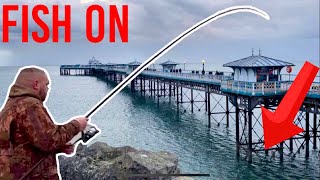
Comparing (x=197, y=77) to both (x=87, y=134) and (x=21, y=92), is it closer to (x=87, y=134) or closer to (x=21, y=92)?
(x=87, y=134)

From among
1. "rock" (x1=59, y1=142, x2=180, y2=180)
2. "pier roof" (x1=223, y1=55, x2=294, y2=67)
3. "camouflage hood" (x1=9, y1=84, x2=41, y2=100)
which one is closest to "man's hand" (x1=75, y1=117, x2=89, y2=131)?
"camouflage hood" (x1=9, y1=84, x2=41, y2=100)

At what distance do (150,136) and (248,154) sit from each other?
1265 centimetres

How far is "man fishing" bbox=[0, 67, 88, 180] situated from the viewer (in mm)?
3408

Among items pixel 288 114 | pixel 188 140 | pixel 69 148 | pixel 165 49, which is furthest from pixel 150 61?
pixel 188 140

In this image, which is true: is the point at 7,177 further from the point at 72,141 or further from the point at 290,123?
the point at 290,123

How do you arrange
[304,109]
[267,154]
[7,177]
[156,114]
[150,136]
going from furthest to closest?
[156,114] → [150,136] → [267,154] → [304,109] → [7,177]

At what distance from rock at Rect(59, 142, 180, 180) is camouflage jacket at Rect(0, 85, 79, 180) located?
9518 mm

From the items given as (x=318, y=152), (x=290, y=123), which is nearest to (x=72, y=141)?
(x=290, y=123)

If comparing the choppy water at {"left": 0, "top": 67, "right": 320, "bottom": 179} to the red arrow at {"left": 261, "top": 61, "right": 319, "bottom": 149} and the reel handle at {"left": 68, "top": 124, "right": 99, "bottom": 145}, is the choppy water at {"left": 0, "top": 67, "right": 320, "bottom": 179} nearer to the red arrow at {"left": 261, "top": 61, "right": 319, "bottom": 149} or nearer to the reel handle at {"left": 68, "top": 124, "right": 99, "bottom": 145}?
the red arrow at {"left": 261, "top": 61, "right": 319, "bottom": 149}

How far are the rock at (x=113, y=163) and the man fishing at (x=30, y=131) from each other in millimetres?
9511

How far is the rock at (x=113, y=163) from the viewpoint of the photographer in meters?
14.7

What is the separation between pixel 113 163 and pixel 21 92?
12.8m

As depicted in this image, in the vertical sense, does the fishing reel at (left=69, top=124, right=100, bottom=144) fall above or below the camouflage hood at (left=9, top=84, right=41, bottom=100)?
below

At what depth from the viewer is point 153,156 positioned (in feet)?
51.8
